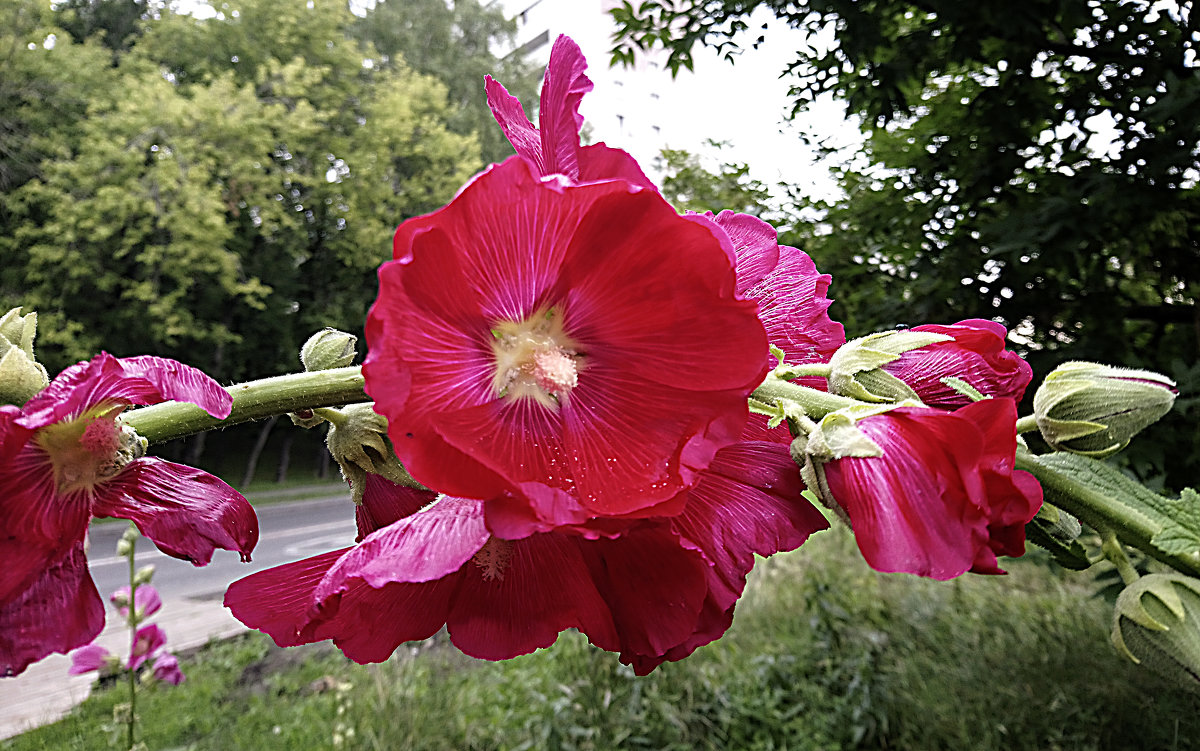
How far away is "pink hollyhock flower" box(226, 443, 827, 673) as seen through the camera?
0.47 meters

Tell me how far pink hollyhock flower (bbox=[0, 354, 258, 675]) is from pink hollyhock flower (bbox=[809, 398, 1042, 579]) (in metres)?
0.38

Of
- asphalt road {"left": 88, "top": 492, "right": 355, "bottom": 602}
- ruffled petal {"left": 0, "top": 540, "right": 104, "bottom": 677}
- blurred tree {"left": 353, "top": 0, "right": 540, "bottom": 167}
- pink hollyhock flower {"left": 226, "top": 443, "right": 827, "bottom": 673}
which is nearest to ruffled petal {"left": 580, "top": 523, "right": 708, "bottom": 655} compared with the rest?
pink hollyhock flower {"left": 226, "top": 443, "right": 827, "bottom": 673}

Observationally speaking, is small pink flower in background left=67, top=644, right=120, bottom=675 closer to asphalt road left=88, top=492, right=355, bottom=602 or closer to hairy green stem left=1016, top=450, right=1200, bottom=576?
asphalt road left=88, top=492, right=355, bottom=602

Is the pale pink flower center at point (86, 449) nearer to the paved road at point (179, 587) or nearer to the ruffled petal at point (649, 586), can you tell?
the ruffled petal at point (649, 586)

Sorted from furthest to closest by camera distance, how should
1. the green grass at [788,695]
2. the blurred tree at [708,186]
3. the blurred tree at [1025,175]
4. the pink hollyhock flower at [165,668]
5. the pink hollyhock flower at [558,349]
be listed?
the blurred tree at [708,186] < the green grass at [788,695] < the pink hollyhock flower at [165,668] < the blurred tree at [1025,175] < the pink hollyhock flower at [558,349]

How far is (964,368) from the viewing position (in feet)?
1.77

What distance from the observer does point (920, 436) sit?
17.3 inches

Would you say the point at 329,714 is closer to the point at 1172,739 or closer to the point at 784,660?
the point at 784,660

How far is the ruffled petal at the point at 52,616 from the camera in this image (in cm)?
45

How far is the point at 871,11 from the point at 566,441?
3394 millimetres

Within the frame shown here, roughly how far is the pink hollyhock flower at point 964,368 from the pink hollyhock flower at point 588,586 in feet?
0.39

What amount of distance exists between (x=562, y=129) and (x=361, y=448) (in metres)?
0.25

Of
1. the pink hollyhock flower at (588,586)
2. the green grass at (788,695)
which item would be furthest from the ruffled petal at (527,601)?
the green grass at (788,695)

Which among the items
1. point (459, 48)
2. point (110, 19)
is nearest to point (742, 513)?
point (110, 19)
